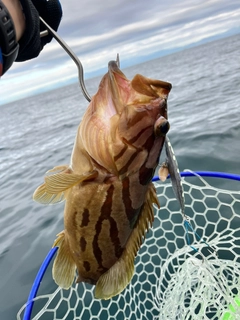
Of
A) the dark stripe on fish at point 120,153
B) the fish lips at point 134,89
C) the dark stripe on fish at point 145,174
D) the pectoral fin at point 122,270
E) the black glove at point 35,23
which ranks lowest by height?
the pectoral fin at point 122,270

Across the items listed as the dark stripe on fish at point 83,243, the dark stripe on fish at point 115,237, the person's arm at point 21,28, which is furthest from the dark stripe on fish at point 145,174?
the person's arm at point 21,28

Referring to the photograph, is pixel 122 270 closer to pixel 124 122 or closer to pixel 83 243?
pixel 83 243

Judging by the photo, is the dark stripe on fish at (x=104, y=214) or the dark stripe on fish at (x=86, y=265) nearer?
the dark stripe on fish at (x=104, y=214)

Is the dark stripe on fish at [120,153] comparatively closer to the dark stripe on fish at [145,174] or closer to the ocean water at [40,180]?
the dark stripe on fish at [145,174]

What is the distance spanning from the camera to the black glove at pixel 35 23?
1.93m

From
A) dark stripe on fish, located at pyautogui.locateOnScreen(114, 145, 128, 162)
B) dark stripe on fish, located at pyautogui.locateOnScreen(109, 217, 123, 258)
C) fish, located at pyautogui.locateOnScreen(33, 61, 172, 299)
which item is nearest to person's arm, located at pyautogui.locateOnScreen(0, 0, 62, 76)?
fish, located at pyautogui.locateOnScreen(33, 61, 172, 299)

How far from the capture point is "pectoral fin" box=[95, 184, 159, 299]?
2166mm

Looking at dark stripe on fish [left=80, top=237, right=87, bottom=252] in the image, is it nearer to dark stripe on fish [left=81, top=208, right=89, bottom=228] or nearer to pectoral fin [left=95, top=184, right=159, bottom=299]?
dark stripe on fish [left=81, top=208, right=89, bottom=228]

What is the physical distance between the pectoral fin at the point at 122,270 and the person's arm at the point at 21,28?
128 centimetres

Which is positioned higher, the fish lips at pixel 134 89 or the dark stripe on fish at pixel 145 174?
the fish lips at pixel 134 89

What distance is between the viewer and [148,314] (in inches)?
136

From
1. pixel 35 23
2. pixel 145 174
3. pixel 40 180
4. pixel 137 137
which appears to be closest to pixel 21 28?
pixel 35 23

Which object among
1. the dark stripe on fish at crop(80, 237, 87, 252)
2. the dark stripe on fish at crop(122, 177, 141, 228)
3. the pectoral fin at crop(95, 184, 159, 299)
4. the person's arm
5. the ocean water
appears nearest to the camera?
the person's arm

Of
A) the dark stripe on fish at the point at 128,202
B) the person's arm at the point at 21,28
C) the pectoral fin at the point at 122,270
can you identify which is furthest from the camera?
the pectoral fin at the point at 122,270
